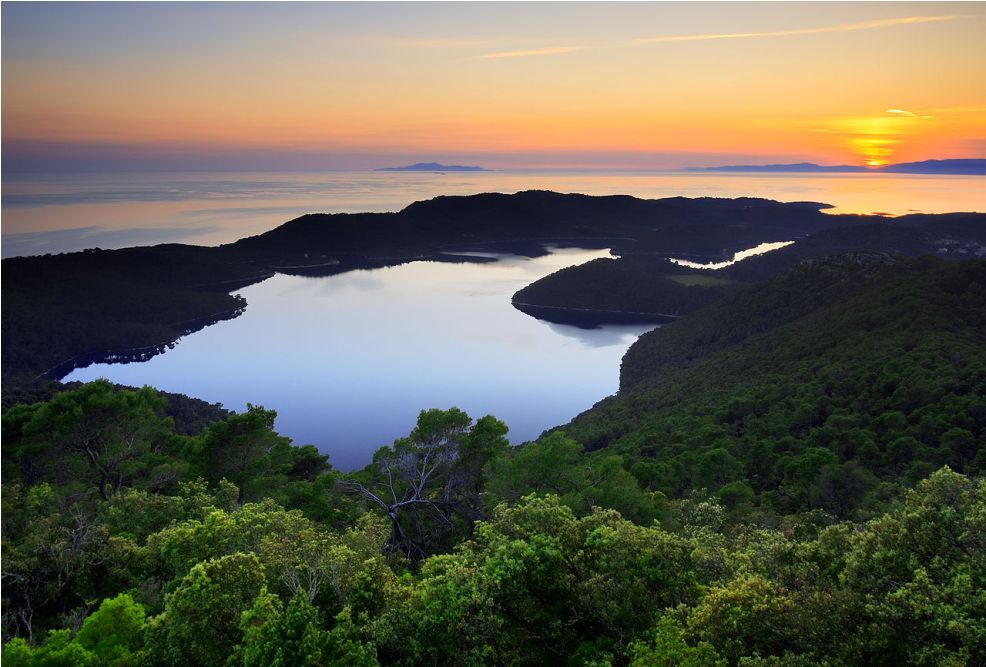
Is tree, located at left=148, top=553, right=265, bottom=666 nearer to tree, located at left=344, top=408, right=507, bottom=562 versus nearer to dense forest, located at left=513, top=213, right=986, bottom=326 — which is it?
tree, located at left=344, top=408, right=507, bottom=562

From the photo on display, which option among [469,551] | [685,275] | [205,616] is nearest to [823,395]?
[469,551]

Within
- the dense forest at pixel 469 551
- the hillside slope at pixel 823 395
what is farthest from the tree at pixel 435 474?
the hillside slope at pixel 823 395

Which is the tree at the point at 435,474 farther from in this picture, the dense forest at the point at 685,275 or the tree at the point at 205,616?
the dense forest at the point at 685,275

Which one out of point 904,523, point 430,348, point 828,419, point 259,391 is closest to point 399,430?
point 259,391

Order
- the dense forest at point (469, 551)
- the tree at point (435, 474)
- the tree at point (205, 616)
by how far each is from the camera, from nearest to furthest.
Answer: the dense forest at point (469, 551) < the tree at point (205, 616) < the tree at point (435, 474)

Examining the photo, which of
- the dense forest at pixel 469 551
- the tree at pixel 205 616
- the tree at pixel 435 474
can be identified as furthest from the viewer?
the tree at pixel 435 474

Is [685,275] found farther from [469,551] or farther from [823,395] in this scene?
[469,551]

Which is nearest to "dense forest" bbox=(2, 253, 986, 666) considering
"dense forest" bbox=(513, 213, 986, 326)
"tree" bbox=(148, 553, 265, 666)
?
"tree" bbox=(148, 553, 265, 666)

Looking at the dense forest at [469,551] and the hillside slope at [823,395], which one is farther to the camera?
the hillside slope at [823,395]

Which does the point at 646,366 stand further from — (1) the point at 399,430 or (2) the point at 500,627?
(2) the point at 500,627
